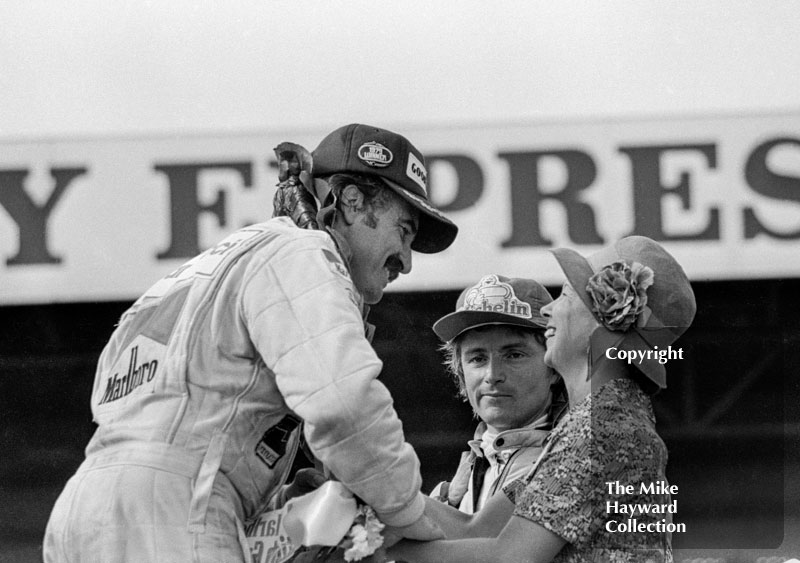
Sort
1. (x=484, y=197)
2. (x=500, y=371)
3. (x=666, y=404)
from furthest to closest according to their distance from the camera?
(x=666, y=404)
(x=484, y=197)
(x=500, y=371)

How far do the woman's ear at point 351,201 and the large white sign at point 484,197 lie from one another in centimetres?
228

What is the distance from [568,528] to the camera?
2.04 m

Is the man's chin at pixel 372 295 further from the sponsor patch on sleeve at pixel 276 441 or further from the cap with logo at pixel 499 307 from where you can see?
the cap with logo at pixel 499 307

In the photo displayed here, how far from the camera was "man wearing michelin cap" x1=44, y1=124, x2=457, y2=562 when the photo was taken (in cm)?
183

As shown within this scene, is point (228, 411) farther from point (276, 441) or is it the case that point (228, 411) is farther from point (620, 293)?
point (620, 293)

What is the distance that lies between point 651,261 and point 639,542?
1.83 ft

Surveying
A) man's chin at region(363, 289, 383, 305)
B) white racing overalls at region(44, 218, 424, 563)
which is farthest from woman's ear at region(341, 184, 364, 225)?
white racing overalls at region(44, 218, 424, 563)

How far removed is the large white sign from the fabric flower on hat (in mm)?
2295

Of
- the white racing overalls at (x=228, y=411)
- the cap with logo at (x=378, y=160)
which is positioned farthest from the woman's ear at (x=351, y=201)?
the white racing overalls at (x=228, y=411)

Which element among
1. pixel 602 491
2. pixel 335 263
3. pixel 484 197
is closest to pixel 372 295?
pixel 335 263

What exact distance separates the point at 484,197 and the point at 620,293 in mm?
2422

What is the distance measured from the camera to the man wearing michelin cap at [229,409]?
1.83 m

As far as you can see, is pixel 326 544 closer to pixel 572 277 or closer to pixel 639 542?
pixel 639 542

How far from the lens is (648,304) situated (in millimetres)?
2211
